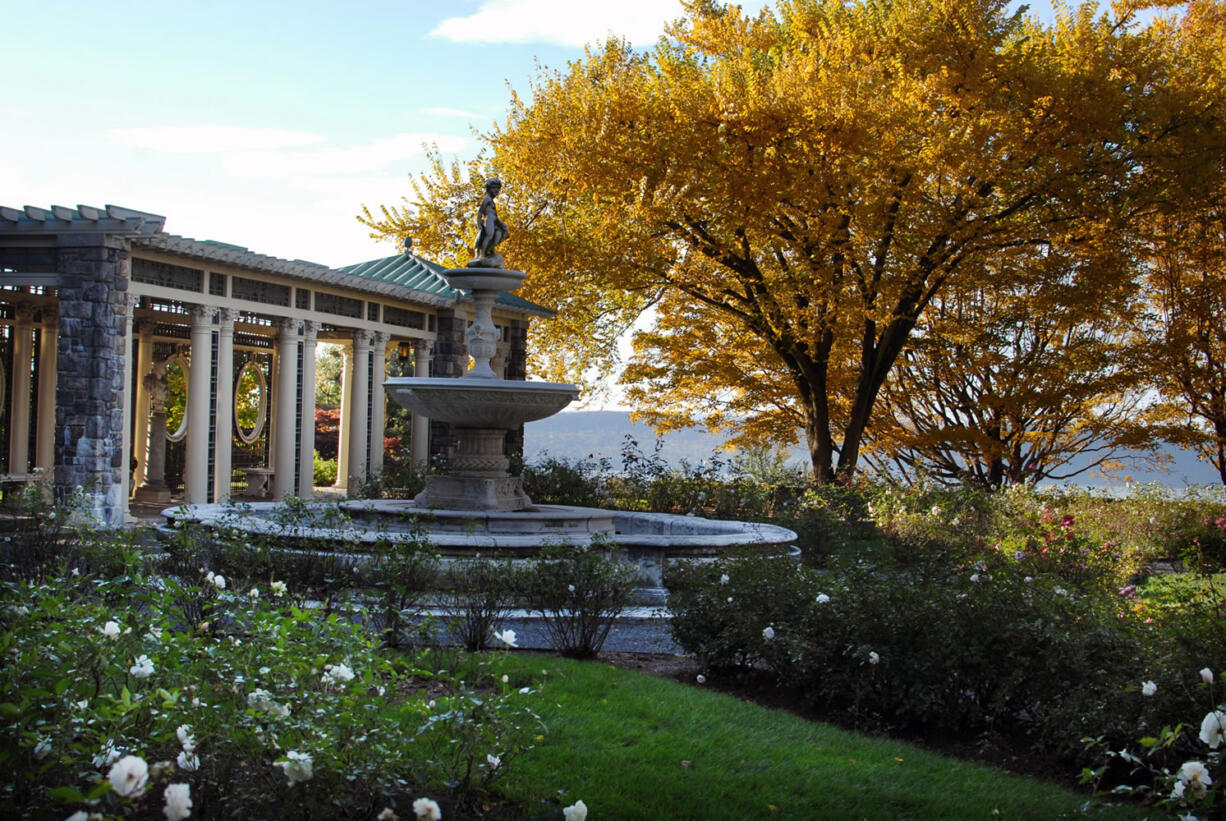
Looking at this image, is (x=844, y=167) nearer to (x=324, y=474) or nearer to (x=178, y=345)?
(x=178, y=345)

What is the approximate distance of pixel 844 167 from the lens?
618 inches

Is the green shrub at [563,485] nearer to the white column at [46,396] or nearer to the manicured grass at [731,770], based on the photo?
the white column at [46,396]

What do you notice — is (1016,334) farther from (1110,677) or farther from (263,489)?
A: (1110,677)

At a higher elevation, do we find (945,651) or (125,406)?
(125,406)

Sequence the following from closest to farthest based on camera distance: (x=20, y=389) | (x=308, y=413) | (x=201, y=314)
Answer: (x=201, y=314) → (x=20, y=389) → (x=308, y=413)

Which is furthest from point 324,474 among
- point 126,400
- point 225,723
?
point 225,723

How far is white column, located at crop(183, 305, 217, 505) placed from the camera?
15.3 m

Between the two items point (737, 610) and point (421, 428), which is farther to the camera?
point (421, 428)

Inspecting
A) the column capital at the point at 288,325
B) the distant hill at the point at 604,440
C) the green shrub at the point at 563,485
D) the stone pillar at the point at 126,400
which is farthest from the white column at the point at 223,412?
→ the distant hill at the point at 604,440

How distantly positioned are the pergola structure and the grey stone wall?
18 mm

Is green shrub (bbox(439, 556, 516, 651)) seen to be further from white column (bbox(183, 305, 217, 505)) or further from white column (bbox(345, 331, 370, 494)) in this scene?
white column (bbox(345, 331, 370, 494))

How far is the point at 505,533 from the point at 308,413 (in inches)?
347

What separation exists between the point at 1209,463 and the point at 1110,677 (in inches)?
765

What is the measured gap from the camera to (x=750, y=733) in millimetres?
5277
